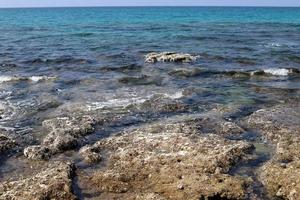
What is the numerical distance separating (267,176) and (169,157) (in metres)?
3.23

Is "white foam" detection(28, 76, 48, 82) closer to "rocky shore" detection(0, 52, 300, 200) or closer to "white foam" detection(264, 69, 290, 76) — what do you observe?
"rocky shore" detection(0, 52, 300, 200)

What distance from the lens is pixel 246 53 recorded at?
40.0 m

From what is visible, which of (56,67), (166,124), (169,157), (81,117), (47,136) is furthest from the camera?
(56,67)

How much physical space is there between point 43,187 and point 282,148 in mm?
8496

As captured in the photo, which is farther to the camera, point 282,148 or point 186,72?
point 186,72

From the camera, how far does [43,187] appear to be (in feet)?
43.3

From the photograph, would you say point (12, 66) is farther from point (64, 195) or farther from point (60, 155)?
point (64, 195)

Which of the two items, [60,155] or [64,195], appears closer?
[64,195]

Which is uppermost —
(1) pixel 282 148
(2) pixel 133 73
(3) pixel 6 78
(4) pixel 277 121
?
(1) pixel 282 148

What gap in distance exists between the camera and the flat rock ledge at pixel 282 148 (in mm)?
13188

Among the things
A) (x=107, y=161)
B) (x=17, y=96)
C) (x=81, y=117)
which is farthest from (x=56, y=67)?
(x=107, y=161)

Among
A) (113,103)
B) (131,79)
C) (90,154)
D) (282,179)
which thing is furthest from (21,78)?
(282,179)

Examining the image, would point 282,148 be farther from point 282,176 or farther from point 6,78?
point 6,78

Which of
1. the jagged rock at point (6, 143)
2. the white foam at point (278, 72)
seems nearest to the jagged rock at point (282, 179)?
the jagged rock at point (6, 143)
